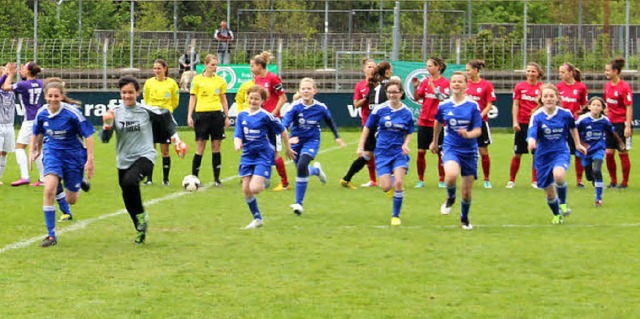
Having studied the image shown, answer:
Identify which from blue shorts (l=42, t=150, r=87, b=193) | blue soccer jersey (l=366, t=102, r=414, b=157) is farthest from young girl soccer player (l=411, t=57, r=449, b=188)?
blue shorts (l=42, t=150, r=87, b=193)

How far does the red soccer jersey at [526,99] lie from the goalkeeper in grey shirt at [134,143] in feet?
26.4

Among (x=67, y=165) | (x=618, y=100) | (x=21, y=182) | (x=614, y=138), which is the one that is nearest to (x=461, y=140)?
(x=67, y=165)

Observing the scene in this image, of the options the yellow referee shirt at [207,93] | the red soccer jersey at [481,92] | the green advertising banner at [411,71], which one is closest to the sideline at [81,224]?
the yellow referee shirt at [207,93]

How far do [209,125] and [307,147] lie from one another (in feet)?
10.9

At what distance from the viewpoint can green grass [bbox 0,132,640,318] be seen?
354 inches

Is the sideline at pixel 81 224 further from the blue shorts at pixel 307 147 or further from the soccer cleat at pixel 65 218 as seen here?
the blue shorts at pixel 307 147

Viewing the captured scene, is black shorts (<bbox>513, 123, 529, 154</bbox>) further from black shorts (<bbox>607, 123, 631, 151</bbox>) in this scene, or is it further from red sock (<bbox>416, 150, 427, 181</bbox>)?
red sock (<bbox>416, 150, 427, 181</bbox>)

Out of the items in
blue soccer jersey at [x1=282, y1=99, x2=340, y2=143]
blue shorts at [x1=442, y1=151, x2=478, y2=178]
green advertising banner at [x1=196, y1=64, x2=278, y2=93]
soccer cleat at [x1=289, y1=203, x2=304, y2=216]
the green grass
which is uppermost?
green advertising banner at [x1=196, y1=64, x2=278, y2=93]

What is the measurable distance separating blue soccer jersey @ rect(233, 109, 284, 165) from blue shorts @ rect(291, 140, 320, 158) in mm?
1865

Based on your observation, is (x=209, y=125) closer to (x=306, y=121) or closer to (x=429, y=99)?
(x=306, y=121)

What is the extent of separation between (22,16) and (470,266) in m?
34.3

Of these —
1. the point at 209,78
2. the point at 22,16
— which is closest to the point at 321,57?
the point at 22,16

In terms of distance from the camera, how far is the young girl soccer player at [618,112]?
18.8 m

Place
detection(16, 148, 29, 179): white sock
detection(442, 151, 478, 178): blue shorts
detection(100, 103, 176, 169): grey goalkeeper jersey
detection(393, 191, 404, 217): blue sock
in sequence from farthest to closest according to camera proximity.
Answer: detection(16, 148, 29, 179): white sock, detection(393, 191, 404, 217): blue sock, detection(442, 151, 478, 178): blue shorts, detection(100, 103, 176, 169): grey goalkeeper jersey
